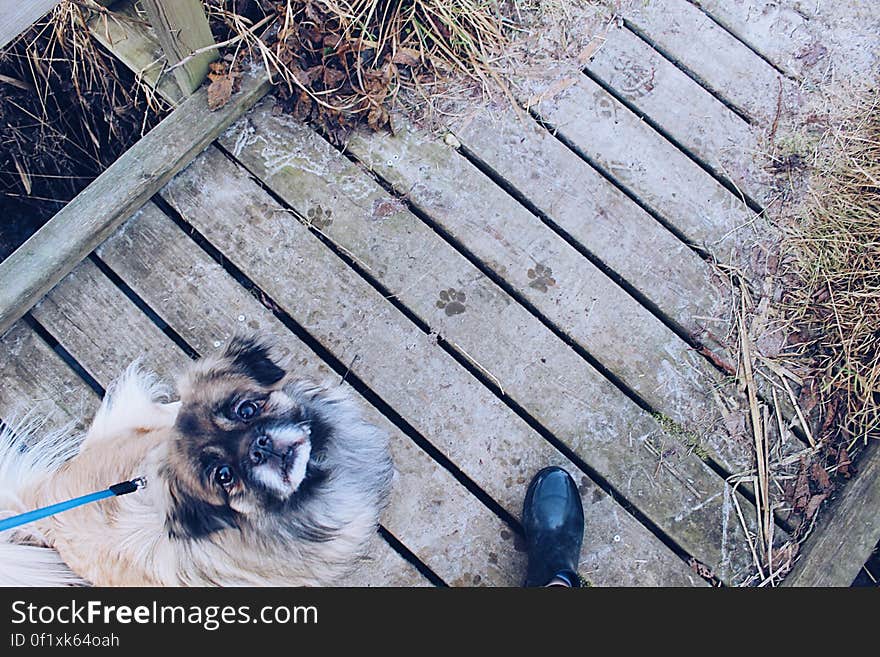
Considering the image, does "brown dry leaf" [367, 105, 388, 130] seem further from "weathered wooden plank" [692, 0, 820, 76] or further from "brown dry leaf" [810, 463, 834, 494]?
"brown dry leaf" [810, 463, 834, 494]

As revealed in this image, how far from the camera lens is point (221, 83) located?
2.04 metres

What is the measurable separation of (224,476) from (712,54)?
7.02 feet

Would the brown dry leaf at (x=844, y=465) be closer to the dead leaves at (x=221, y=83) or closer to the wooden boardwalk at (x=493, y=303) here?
the wooden boardwalk at (x=493, y=303)

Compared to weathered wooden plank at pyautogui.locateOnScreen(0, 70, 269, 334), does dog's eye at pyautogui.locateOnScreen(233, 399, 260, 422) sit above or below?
below

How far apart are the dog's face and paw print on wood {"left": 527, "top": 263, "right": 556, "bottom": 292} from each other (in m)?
0.85

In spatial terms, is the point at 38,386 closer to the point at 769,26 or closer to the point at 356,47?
the point at 356,47

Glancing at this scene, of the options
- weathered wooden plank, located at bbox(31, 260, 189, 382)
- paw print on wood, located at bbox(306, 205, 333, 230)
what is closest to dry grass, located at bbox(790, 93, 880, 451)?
paw print on wood, located at bbox(306, 205, 333, 230)

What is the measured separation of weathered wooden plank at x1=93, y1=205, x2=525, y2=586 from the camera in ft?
6.31

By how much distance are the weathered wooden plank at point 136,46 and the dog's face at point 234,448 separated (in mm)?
923

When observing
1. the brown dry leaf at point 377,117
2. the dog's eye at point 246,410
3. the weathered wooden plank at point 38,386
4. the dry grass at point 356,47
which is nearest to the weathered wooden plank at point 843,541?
the dog's eye at point 246,410

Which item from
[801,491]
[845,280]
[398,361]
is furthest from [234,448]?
[845,280]

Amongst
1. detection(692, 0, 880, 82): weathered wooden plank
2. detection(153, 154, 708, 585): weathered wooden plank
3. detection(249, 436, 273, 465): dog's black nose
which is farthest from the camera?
detection(692, 0, 880, 82): weathered wooden plank

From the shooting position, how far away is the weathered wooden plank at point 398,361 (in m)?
1.95

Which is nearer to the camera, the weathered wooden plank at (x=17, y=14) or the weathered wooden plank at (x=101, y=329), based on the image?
the weathered wooden plank at (x=17, y=14)
